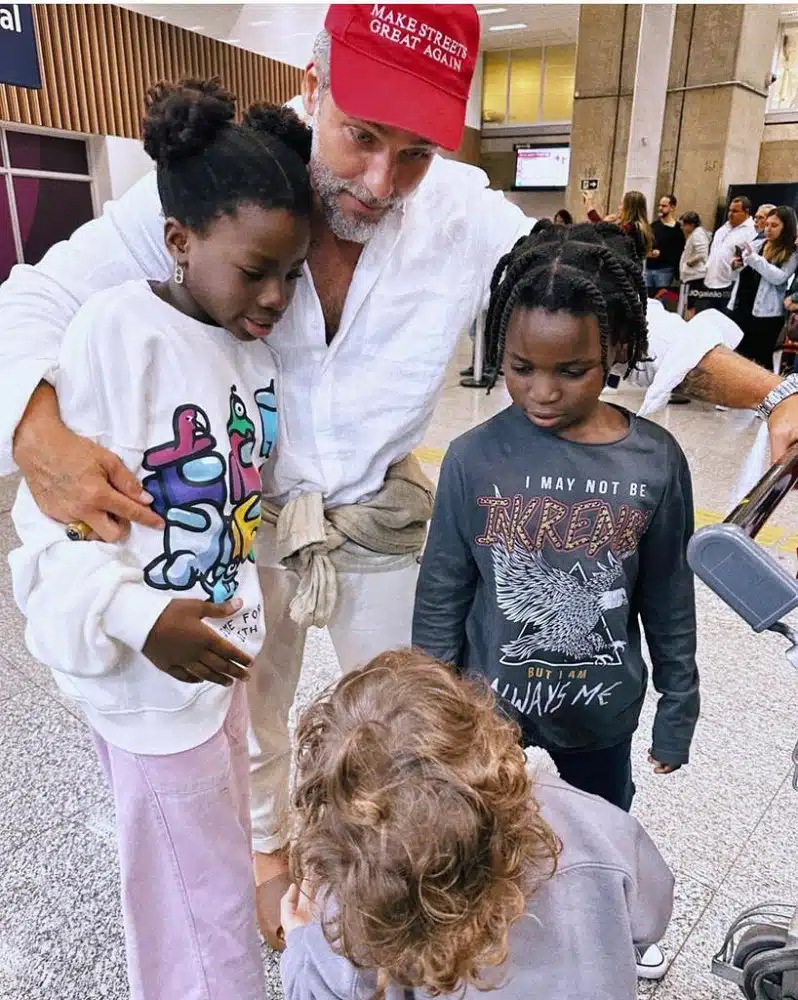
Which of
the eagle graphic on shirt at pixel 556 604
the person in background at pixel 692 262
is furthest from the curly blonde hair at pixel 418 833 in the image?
the person in background at pixel 692 262

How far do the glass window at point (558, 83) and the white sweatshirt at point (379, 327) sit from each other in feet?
48.4

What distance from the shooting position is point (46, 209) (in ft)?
30.7

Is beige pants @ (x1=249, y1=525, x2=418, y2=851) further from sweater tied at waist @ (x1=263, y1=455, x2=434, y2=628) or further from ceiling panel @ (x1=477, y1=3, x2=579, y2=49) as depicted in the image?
ceiling panel @ (x1=477, y1=3, x2=579, y2=49)

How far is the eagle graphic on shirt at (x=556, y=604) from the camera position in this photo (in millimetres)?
1057

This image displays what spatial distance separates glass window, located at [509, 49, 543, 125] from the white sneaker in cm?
1606

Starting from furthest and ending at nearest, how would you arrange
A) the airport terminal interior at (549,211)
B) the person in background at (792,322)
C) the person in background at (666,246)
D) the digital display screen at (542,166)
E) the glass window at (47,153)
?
1. the digital display screen at (542,166)
2. the glass window at (47,153)
3. the person in background at (666,246)
4. the person in background at (792,322)
5. the airport terminal interior at (549,211)

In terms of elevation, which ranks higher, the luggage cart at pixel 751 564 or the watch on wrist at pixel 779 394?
the watch on wrist at pixel 779 394

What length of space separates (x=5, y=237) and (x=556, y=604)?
32.8 ft

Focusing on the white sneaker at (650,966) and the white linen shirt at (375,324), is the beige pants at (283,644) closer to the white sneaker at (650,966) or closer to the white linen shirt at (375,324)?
the white linen shirt at (375,324)

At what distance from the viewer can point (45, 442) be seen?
2.94 feet

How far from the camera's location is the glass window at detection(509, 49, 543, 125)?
14.3m

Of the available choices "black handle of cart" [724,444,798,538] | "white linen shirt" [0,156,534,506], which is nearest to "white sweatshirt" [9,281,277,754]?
"white linen shirt" [0,156,534,506]

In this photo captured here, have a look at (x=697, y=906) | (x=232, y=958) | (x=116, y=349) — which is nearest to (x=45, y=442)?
(x=116, y=349)

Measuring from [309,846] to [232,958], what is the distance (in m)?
0.58
